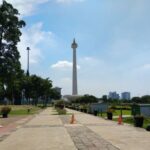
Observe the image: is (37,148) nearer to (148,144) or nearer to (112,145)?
(112,145)

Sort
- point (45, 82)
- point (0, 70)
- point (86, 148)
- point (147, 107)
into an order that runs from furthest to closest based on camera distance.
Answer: point (45, 82) < point (0, 70) < point (147, 107) < point (86, 148)

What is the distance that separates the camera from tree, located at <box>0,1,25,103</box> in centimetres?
7262

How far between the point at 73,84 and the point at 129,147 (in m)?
177

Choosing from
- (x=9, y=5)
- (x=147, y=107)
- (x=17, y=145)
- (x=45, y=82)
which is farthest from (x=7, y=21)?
(x=45, y=82)

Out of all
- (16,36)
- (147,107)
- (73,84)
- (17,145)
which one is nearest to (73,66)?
(73,84)

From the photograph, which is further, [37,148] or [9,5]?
[9,5]

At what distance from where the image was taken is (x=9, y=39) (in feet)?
242

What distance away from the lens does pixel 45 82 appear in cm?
15438

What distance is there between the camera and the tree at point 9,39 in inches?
2859

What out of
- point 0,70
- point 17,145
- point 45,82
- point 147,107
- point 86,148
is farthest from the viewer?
point 45,82

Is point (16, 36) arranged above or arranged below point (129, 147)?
above

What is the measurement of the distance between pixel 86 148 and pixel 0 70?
54.3m

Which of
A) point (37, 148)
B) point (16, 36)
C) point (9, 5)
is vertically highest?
point (9, 5)

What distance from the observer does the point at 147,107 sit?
5138 cm
